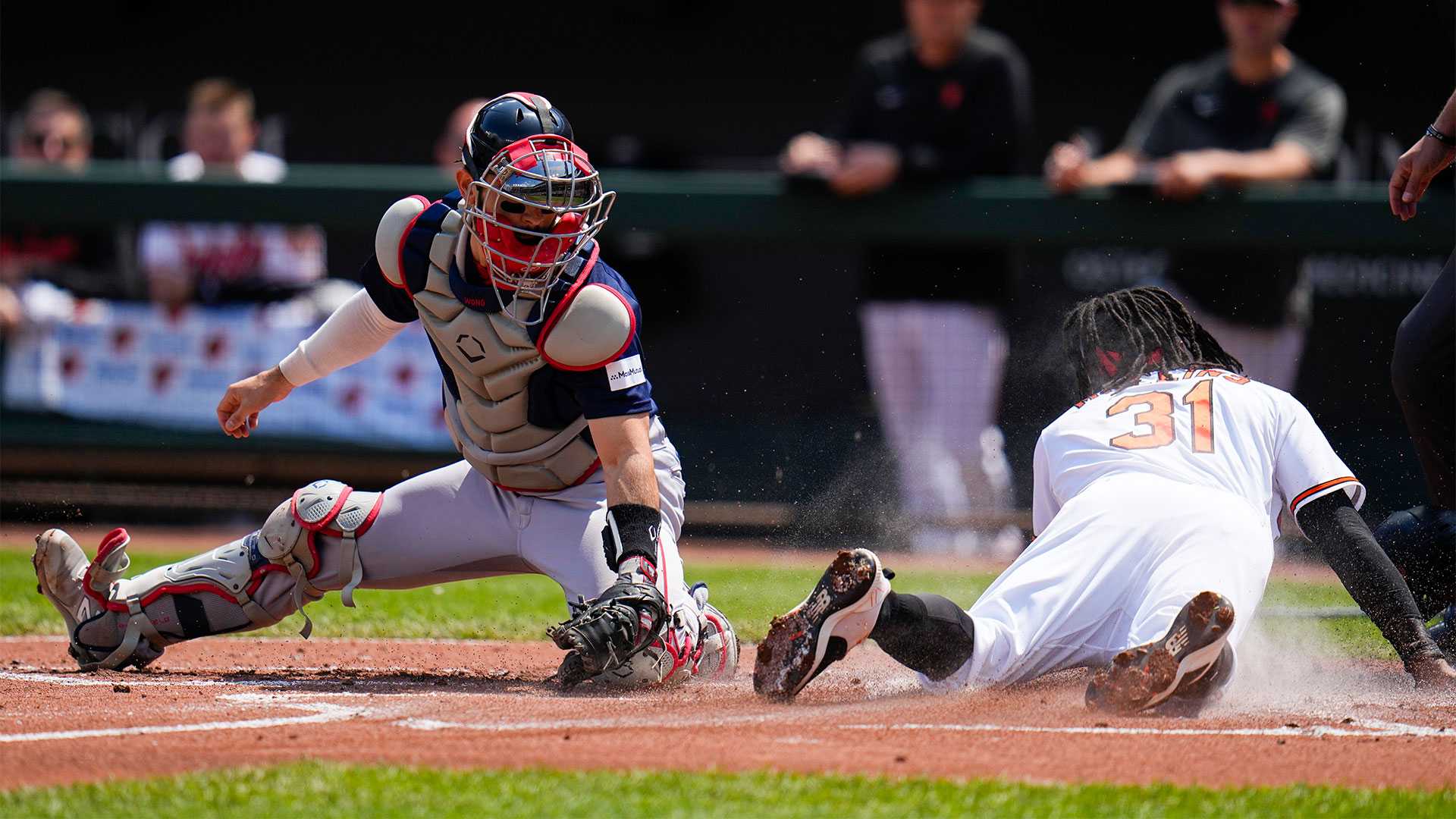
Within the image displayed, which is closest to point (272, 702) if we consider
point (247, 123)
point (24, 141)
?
point (247, 123)

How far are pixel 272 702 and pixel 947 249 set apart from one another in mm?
4524

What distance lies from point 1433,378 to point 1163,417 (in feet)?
3.20

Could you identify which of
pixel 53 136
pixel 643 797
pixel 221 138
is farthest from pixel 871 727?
pixel 53 136

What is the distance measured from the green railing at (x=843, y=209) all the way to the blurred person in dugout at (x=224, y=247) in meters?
0.18

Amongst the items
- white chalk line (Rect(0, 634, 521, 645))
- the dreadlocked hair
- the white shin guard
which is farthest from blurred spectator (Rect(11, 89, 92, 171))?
the dreadlocked hair

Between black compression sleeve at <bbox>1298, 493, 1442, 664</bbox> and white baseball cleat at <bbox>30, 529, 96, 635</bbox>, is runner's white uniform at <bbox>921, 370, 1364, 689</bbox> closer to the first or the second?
black compression sleeve at <bbox>1298, 493, 1442, 664</bbox>

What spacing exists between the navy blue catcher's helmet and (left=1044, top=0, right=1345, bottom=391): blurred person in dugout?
3.65m

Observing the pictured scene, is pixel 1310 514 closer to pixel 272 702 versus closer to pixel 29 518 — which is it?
pixel 272 702

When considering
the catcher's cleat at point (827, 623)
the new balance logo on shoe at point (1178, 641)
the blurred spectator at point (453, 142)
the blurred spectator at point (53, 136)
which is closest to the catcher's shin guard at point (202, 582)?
the catcher's cleat at point (827, 623)

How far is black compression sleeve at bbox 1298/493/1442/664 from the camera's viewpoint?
3.89m

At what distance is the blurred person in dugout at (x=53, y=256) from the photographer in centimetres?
852

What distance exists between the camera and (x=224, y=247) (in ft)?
27.3

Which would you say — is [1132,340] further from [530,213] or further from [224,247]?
[224,247]

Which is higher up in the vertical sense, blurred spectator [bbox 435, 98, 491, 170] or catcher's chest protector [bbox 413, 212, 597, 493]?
blurred spectator [bbox 435, 98, 491, 170]
